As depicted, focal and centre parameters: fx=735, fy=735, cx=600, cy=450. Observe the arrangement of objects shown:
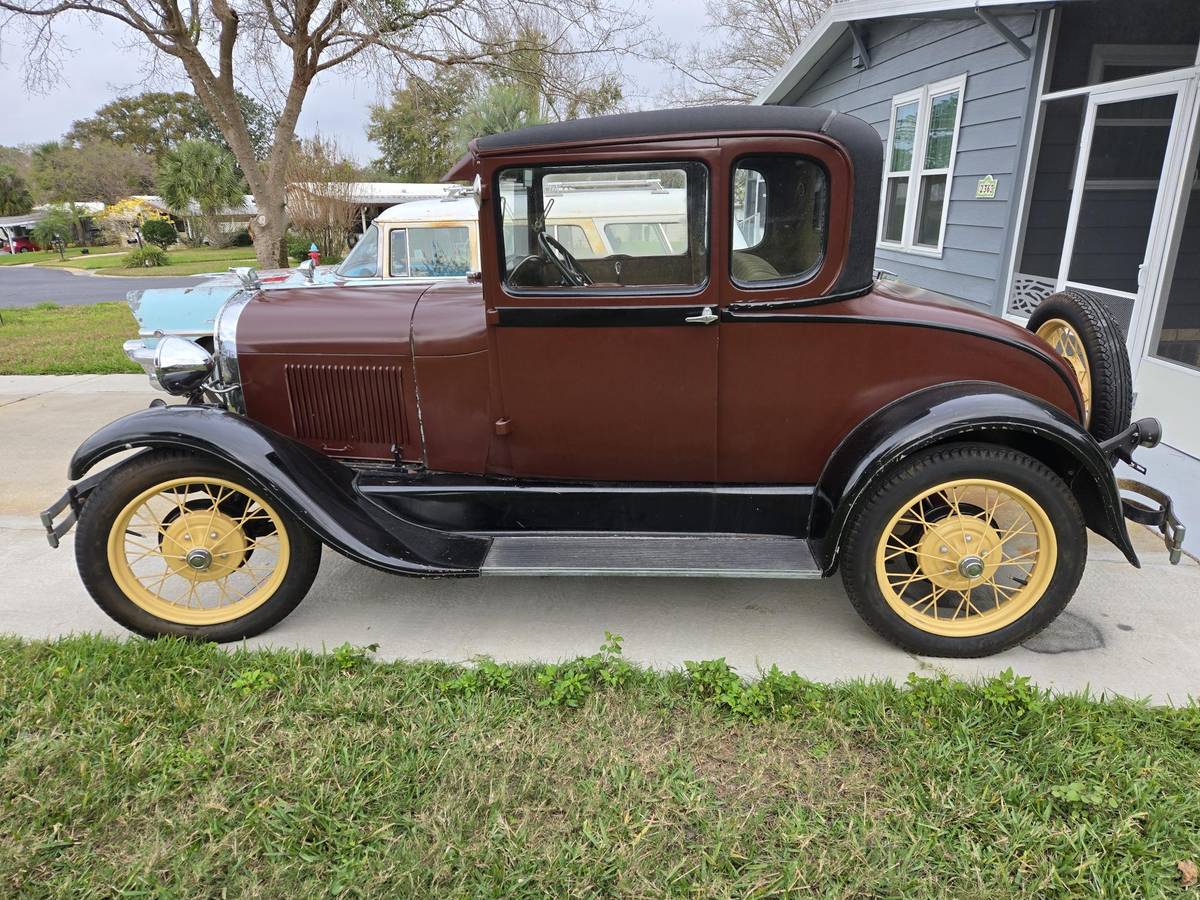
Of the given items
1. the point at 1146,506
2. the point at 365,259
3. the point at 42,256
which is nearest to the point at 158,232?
the point at 42,256

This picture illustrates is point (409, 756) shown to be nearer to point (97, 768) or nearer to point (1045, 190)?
point (97, 768)

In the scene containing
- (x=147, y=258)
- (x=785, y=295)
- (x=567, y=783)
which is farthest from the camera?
(x=147, y=258)

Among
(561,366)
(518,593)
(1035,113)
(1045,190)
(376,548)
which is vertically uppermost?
(1035,113)

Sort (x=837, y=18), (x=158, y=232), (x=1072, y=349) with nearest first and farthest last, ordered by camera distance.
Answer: (x=1072, y=349) → (x=837, y=18) → (x=158, y=232)

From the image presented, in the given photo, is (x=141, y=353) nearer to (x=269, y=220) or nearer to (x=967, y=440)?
(x=967, y=440)

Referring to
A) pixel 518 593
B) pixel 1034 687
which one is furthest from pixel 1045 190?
pixel 518 593

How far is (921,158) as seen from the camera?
24.3 ft

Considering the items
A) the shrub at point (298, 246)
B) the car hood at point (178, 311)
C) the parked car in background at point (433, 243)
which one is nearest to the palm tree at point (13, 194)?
the shrub at point (298, 246)

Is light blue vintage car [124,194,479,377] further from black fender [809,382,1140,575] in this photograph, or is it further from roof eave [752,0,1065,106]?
black fender [809,382,1140,575]

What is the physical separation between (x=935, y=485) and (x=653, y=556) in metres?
1.09

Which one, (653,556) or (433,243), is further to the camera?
(433,243)

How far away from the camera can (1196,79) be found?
14.4 feet

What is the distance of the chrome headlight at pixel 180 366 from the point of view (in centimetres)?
322

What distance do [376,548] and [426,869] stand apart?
125 cm
